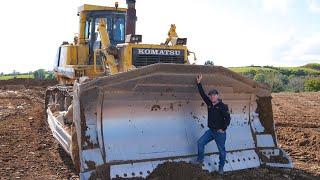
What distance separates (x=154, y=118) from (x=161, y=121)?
121mm

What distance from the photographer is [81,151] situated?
21.5 feet

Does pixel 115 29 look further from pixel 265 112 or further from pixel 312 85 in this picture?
pixel 312 85

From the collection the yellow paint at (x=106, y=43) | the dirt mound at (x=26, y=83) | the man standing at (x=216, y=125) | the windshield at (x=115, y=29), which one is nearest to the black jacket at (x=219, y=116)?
the man standing at (x=216, y=125)

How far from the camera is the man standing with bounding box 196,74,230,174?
7.43m

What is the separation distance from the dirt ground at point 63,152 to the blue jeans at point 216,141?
0.28m

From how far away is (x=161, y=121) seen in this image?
761 centimetres

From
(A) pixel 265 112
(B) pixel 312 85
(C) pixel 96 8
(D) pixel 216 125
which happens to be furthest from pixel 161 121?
(B) pixel 312 85

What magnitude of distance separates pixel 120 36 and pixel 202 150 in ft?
14.7

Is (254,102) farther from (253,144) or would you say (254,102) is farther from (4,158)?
(4,158)

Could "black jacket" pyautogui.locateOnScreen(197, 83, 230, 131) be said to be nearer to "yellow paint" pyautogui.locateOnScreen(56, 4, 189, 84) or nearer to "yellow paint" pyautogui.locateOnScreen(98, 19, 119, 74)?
"yellow paint" pyautogui.locateOnScreen(56, 4, 189, 84)

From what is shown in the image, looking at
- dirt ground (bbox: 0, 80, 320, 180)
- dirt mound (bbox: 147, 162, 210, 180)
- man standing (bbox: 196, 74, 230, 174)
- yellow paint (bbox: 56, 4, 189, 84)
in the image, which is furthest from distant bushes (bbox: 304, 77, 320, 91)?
dirt mound (bbox: 147, 162, 210, 180)

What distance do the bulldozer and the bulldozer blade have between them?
0.5 inches

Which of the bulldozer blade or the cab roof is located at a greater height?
the cab roof

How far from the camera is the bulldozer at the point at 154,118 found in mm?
6773
